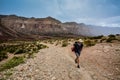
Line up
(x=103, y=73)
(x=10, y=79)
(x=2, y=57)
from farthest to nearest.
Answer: (x=2, y=57) < (x=103, y=73) < (x=10, y=79)

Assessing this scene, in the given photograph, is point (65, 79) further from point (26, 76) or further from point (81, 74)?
point (26, 76)

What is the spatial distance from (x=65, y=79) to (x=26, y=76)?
2.30 meters

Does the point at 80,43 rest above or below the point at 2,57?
above

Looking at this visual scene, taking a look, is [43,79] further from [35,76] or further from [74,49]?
[74,49]

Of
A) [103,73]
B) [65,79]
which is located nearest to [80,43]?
[103,73]

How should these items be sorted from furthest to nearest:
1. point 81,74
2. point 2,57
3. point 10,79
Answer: point 2,57, point 81,74, point 10,79

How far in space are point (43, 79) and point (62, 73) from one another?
1.90 m

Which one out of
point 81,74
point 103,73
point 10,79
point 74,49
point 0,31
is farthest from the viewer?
point 0,31

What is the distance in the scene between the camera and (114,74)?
480 inches

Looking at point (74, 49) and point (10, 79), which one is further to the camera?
point (74, 49)

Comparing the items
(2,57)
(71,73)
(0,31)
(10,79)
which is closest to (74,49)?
(71,73)

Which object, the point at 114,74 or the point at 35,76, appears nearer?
the point at 35,76

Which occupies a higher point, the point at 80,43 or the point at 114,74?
the point at 80,43

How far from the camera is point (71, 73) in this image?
11.8 metres
